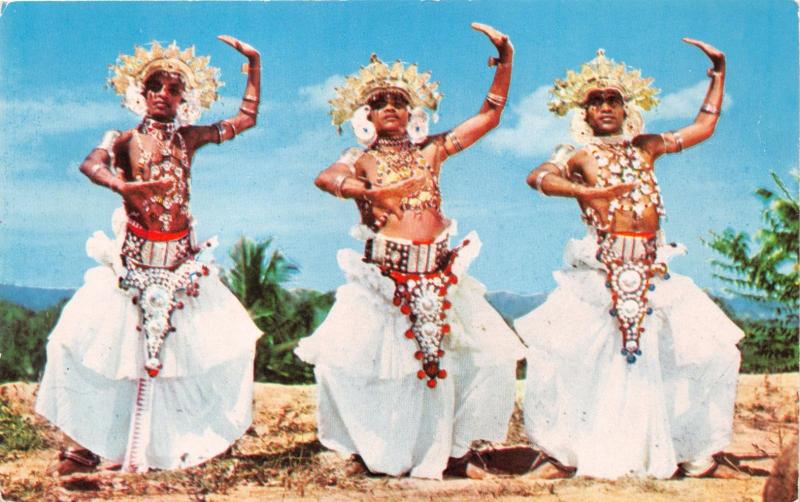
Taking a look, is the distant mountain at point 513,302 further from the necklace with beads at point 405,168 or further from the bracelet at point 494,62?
the bracelet at point 494,62

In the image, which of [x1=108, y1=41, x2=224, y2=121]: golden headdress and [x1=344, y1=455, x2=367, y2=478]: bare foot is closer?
[x1=344, y1=455, x2=367, y2=478]: bare foot

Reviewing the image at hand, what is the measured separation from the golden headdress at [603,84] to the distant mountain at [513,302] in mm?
1221

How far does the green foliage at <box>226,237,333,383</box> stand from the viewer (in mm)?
7609

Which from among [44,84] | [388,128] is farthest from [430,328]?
[44,84]

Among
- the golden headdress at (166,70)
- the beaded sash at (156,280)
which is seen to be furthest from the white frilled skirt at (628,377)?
the golden headdress at (166,70)

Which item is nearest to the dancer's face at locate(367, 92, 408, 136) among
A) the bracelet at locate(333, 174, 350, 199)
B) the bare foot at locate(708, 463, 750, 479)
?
the bracelet at locate(333, 174, 350, 199)

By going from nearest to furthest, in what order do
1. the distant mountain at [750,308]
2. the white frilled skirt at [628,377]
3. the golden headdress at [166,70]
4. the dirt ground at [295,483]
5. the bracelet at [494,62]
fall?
the dirt ground at [295,483], the white frilled skirt at [628,377], the golden headdress at [166,70], the bracelet at [494,62], the distant mountain at [750,308]

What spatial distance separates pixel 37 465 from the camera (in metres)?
7.05

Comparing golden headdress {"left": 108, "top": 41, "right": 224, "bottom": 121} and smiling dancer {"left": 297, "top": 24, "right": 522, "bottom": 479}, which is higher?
golden headdress {"left": 108, "top": 41, "right": 224, "bottom": 121}

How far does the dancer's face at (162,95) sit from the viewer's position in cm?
708

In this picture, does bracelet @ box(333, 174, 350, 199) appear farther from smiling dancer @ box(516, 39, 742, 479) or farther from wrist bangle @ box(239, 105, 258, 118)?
smiling dancer @ box(516, 39, 742, 479)

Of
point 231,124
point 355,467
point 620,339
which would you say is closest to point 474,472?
point 355,467

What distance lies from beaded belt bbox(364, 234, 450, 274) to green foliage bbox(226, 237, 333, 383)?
0.78m

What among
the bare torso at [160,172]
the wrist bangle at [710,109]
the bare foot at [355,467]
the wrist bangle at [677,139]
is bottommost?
the bare foot at [355,467]
